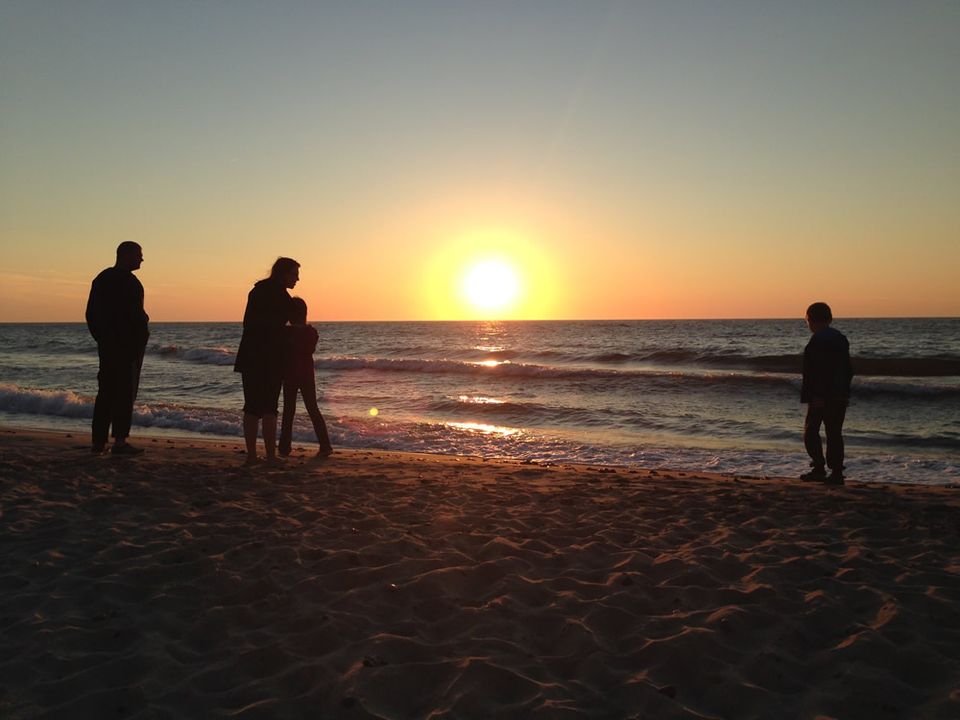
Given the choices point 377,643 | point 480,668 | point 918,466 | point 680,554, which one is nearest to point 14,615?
point 377,643

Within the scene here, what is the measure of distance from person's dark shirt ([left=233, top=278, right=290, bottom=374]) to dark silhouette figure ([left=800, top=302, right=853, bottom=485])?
542cm

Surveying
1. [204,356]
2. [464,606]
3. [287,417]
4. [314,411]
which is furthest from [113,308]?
[204,356]

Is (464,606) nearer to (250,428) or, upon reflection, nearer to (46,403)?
(250,428)

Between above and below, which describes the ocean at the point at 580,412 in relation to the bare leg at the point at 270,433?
below

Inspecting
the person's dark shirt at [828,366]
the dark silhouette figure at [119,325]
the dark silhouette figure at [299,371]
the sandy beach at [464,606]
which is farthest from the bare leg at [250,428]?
the person's dark shirt at [828,366]

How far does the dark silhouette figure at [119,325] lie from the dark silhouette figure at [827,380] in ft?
22.5

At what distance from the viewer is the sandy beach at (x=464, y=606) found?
2.54 meters

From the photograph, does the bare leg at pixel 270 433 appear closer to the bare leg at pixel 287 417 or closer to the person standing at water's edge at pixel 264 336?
the person standing at water's edge at pixel 264 336

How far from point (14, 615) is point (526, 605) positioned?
2.40 metres

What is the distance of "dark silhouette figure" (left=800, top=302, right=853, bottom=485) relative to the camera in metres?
6.94

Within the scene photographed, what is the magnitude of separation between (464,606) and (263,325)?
4.24 m

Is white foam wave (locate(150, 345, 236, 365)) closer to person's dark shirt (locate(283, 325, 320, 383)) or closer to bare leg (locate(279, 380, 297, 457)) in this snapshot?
bare leg (locate(279, 380, 297, 457))

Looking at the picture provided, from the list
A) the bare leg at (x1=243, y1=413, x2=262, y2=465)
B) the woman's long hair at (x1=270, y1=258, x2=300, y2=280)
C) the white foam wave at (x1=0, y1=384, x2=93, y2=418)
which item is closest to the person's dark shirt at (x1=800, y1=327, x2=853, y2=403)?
the woman's long hair at (x1=270, y1=258, x2=300, y2=280)

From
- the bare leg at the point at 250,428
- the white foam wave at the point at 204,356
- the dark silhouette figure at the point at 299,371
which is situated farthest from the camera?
the white foam wave at the point at 204,356
